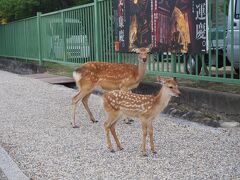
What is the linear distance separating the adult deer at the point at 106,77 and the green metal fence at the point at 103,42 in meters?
1.40

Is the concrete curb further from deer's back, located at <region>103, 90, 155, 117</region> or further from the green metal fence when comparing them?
the green metal fence

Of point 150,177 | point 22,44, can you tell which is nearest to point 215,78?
point 150,177

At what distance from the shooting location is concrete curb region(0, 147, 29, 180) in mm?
5521

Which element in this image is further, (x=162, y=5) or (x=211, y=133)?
(x=162, y=5)

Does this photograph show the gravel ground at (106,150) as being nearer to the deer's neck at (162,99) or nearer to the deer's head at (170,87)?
the deer's neck at (162,99)

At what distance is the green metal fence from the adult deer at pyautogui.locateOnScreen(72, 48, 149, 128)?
1.40m

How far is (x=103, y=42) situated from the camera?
42.9 ft

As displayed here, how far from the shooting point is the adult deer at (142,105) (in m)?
6.28

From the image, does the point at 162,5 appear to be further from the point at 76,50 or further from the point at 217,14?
the point at 76,50

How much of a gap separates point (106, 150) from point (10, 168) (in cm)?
136

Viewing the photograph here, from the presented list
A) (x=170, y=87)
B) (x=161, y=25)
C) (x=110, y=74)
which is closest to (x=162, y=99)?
(x=170, y=87)

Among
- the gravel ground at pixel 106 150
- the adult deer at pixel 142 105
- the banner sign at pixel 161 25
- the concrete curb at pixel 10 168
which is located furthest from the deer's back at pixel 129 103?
the banner sign at pixel 161 25

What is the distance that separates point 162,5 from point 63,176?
562 cm

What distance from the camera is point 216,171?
18.2 ft
